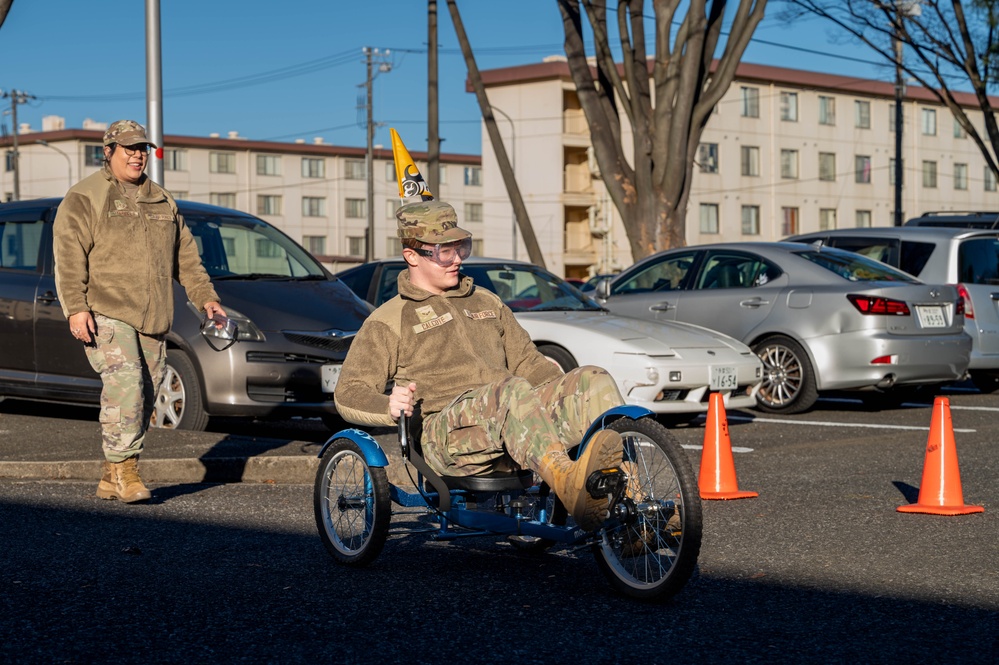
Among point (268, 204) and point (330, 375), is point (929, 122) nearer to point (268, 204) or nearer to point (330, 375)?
point (268, 204)

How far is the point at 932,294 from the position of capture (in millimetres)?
12086

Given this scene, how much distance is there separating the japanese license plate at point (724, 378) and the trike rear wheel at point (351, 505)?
5131mm

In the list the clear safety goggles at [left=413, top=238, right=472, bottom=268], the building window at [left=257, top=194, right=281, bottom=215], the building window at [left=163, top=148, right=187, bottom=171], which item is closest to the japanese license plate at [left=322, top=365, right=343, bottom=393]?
the clear safety goggles at [left=413, top=238, right=472, bottom=268]

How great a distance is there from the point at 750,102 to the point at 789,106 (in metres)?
2.58

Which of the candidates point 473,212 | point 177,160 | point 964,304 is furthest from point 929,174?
point 964,304

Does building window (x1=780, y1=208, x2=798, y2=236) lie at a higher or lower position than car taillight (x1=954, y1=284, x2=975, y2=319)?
higher

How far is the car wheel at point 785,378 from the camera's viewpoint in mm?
12078

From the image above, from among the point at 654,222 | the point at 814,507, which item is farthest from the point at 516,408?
the point at 654,222

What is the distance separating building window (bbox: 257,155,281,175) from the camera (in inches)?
3191

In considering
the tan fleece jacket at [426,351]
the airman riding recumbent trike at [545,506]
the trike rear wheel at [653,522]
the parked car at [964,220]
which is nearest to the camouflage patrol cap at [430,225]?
the tan fleece jacket at [426,351]

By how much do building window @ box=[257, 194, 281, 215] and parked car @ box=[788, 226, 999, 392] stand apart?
6839 centimetres

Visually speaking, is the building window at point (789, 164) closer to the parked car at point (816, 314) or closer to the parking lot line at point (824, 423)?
the parked car at point (816, 314)

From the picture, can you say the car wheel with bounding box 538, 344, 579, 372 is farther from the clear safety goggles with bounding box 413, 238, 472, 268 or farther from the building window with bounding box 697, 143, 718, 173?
the building window with bounding box 697, 143, 718, 173

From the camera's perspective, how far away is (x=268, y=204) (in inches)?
3191
